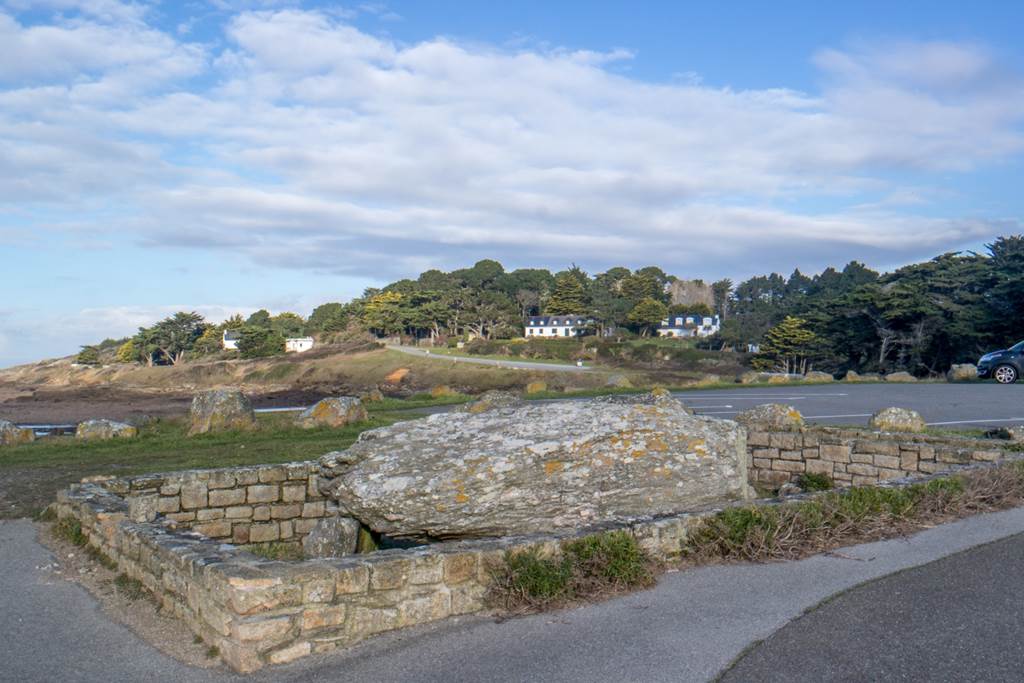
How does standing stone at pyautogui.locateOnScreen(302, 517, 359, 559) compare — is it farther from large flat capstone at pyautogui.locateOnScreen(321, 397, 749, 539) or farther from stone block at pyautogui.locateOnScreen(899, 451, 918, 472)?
stone block at pyautogui.locateOnScreen(899, 451, 918, 472)

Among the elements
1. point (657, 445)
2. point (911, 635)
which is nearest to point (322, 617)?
point (911, 635)

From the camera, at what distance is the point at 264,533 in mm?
9148

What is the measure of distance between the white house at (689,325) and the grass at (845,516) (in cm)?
8822

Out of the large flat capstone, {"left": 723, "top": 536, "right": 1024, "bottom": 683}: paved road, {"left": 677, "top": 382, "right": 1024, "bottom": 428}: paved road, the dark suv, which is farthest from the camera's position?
the dark suv

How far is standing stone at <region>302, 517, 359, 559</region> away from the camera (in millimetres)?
7906

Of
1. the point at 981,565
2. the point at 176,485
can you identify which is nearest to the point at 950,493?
the point at 981,565

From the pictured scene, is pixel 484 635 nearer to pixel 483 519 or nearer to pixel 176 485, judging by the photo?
pixel 483 519

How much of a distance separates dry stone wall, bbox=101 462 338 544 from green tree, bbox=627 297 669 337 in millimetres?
88084

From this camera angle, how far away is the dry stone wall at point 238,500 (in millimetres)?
8836

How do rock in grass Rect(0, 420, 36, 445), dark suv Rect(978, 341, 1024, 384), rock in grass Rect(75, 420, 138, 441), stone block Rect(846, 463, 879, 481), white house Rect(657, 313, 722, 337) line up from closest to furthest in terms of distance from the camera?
1. stone block Rect(846, 463, 879, 481)
2. rock in grass Rect(0, 420, 36, 445)
3. rock in grass Rect(75, 420, 138, 441)
4. dark suv Rect(978, 341, 1024, 384)
5. white house Rect(657, 313, 722, 337)

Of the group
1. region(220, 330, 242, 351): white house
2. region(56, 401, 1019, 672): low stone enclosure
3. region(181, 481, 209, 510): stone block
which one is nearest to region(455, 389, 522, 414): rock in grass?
region(56, 401, 1019, 672): low stone enclosure

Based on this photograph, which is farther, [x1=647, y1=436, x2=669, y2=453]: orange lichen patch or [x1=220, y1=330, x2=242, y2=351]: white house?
[x1=220, y1=330, x2=242, y2=351]: white house

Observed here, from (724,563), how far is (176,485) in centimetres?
594

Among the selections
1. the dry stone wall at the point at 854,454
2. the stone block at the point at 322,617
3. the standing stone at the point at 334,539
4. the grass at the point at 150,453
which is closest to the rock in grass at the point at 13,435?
the grass at the point at 150,453
